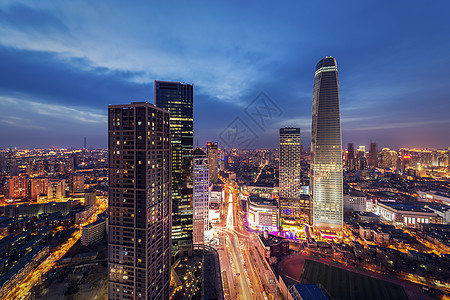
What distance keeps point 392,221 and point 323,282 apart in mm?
36793

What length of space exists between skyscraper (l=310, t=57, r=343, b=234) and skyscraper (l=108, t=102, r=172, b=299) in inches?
1486

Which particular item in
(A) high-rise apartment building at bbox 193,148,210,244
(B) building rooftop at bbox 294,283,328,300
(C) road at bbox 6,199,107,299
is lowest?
(C) road at bbox 6,199,107,299

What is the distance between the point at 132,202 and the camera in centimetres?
1744

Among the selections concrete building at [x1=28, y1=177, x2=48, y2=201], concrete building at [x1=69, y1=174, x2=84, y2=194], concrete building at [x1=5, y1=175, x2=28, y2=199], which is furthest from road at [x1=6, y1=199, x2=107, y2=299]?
concrete building at [x1=5, y1=175, x2=28, y2=199]

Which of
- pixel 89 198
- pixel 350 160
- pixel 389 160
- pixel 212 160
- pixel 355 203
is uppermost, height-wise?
pixel 212 160

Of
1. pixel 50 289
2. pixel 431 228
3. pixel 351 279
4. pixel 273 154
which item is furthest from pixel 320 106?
pixel 273 154

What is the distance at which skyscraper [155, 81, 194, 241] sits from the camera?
3616cm

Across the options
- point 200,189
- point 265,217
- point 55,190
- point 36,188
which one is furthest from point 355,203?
point 36,188

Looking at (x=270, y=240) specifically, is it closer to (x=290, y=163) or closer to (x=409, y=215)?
(x=290, y=163)

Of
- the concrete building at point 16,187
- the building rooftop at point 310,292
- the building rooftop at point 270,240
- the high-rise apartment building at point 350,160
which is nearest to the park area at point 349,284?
the building rooftop at point 310,292

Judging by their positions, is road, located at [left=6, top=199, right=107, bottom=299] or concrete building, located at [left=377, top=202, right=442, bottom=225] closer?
road, located at [left=6, top=199, right=107, bottom=299]

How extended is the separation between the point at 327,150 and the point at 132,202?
4075 centimetres

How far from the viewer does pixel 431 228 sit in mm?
39781

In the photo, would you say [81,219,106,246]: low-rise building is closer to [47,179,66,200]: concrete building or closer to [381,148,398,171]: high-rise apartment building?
[47,179,66,200]: concrete building
